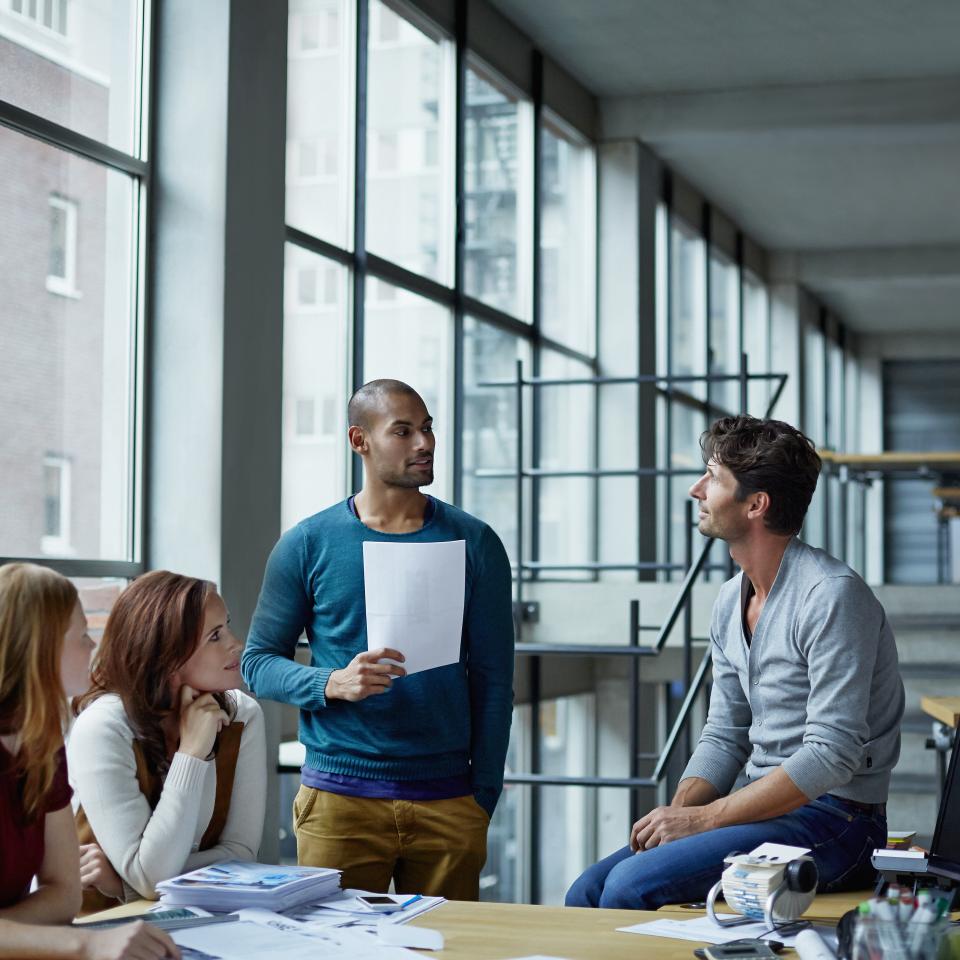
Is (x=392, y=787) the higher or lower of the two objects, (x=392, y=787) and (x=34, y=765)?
the lower

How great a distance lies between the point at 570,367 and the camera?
291 inches

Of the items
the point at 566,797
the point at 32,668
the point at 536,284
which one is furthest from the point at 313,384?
the point at 566,797

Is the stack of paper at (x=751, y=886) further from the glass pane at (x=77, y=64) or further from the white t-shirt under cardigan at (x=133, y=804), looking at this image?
the glass pane at (x=77, y=64)

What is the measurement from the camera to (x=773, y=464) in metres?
2.46

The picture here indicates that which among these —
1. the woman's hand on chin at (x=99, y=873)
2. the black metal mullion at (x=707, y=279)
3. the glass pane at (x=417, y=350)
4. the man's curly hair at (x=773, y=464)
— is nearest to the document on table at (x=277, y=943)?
the woman's hand on chin at (x=99, y=873)

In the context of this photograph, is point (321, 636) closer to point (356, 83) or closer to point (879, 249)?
point (356, 83)

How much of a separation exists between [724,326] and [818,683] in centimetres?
A: 810

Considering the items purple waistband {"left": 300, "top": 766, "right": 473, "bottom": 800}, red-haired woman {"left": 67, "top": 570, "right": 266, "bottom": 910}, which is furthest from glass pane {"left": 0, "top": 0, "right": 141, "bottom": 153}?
purple waistband {"left": 300, "top": 766, "right": 473, "bottom": 800}

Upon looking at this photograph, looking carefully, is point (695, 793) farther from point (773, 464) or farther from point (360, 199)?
point (360, 199)

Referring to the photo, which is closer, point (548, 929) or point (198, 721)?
point (548, 929)

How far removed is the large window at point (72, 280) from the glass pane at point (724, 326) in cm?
630

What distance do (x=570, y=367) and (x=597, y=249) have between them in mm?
731

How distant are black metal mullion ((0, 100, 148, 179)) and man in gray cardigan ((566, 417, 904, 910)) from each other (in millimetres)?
2007

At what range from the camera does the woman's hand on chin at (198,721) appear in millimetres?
2305
